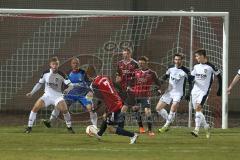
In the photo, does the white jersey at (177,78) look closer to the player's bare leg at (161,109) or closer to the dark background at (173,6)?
the player's bare leg at (161,109)

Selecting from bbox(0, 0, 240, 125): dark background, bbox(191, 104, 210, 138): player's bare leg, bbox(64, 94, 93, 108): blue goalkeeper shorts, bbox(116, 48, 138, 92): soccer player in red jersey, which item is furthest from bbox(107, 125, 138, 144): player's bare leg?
bbox(0, 0, 240, 125): dark background

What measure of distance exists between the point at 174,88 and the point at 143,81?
42.2 inches

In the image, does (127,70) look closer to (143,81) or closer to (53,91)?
(143,81)

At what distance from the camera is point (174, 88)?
59.4 ft

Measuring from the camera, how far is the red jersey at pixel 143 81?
17422mm

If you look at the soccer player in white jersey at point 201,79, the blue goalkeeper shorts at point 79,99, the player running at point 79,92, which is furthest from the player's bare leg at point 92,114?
the soccer player in white jersey at point 201,79

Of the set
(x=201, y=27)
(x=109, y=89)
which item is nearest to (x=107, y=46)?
(x=201, y=27)

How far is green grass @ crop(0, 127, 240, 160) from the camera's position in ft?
39.9

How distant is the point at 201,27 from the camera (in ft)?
65.9

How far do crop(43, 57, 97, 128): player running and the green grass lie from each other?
3.87 ft

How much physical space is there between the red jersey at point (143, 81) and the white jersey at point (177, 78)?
2.27ft

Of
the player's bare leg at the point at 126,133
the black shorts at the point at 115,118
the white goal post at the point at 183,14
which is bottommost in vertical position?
the player's bare leg at the point at 126,133

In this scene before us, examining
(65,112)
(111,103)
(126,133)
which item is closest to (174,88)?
(65,112)

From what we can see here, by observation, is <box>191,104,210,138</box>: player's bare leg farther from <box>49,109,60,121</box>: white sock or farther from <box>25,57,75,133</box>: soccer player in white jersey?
<box>49,109,60,121</box>: white sock
